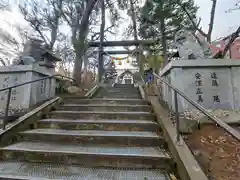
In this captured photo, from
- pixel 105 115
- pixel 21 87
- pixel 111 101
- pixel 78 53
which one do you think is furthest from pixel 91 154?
pixel 78 53

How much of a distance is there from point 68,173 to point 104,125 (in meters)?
1.15

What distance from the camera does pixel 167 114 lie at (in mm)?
2914

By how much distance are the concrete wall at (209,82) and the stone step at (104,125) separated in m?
0.66

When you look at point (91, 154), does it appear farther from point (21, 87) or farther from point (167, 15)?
point (167, 15)

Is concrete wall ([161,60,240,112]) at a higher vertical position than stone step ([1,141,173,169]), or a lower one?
higher

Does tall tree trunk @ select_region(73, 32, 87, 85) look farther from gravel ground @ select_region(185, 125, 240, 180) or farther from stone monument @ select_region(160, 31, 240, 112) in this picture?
gravel ground @ select_region(185, 125, 240, 180)

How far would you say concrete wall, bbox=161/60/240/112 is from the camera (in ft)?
9.18

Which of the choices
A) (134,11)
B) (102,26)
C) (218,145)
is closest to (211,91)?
(218,145)

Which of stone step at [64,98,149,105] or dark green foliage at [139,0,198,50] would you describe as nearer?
stone step at [64,98,149,105]

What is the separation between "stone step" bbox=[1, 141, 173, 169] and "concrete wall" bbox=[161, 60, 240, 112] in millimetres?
1146

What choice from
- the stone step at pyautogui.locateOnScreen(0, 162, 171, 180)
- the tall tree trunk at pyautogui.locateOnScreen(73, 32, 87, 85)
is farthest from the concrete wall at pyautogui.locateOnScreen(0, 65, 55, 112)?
the tall tree trunk at pyautogui.locateOnScreen(73, 32, 87, 85)

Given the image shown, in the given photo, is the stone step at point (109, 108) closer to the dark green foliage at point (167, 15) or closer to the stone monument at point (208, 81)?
the stone monument at point (208, 81)

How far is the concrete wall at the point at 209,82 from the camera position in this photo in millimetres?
2797

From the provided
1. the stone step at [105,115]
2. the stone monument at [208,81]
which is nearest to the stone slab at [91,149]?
the stone step at [105,115]
